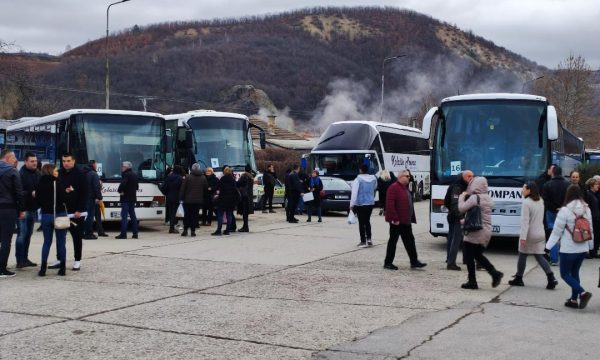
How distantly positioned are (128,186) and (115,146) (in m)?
2.34

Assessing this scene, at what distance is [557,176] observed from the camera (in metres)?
14.4

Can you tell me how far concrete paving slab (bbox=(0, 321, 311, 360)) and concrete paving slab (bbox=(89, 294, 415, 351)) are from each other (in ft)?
0.97

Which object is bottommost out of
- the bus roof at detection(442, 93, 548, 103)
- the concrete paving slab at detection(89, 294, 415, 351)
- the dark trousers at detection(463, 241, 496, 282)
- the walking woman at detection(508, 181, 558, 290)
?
the concrete paving slab at detection(89, 294, 415, 351)

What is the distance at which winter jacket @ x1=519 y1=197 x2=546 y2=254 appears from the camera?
36.7 feet

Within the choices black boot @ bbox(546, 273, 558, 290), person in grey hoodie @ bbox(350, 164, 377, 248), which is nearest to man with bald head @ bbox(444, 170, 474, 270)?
black boot @ bbox(546, 273, 558, 290)

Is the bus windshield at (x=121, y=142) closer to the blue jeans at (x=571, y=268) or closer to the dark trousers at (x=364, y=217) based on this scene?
the dark trousers at (x=364, y=217)

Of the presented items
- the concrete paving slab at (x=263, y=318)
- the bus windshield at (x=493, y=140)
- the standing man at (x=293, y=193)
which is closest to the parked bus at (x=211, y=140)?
the standing man at (x=293, y=193)

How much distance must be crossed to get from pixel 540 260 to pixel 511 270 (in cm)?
238

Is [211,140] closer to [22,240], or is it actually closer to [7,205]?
[22,240]

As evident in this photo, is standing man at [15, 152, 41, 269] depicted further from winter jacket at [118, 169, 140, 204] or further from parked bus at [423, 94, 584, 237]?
parked bus at [423, 94, 584, 237]

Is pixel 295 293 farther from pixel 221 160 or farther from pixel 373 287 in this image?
pixel 221 160

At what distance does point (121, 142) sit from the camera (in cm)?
2023

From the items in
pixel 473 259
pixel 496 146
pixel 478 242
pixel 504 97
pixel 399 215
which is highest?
pixel 504 97

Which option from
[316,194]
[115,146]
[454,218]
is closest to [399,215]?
[454,218]
